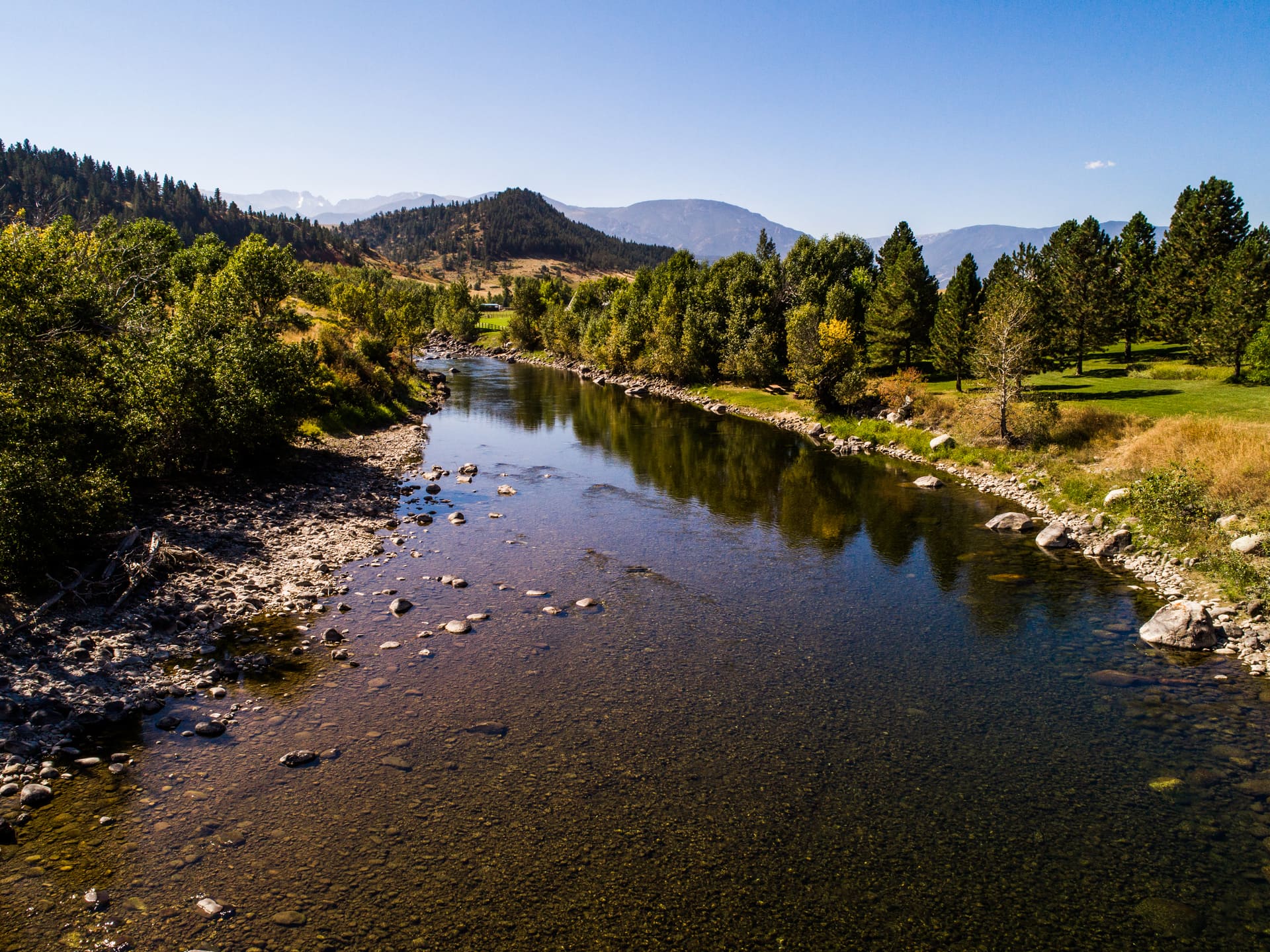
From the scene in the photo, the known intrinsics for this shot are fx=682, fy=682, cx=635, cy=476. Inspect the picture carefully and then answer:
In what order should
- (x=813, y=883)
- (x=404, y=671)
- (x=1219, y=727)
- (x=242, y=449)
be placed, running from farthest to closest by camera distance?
(x=242, y=449) < (x=404, y=671) < (x=1219, y=727) < (x=813, y=883)

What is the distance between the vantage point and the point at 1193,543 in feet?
95.4

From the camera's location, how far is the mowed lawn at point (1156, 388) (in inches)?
1746

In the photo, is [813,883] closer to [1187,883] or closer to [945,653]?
[1187,883]

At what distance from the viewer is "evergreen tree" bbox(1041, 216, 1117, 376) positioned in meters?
66.8

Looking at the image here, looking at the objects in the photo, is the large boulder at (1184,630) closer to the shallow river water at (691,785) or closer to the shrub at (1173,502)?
the shallow river water at (691,785)

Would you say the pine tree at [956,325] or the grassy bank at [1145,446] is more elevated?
the pine tree at [956,325]

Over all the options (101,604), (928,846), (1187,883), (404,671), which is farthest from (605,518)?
(1187,883)

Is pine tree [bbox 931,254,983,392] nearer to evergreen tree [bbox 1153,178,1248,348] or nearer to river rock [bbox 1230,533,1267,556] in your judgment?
evergreen tree [bbox 1153,178,1248,348]

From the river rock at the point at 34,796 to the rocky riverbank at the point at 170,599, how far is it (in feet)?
0.25

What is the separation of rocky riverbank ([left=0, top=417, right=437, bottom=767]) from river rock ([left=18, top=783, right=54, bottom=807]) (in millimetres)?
77

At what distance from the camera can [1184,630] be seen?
23.2 metres

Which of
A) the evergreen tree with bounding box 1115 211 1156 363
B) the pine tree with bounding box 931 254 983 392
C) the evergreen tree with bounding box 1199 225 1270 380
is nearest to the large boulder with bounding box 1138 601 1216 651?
the evergreen tree with bounding box 1199 225 1270 380

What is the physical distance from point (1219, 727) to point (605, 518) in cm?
2633

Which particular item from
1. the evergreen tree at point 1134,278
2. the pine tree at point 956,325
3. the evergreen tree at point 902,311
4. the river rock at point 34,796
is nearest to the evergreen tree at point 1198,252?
the evergreen tree at point 1134,278
